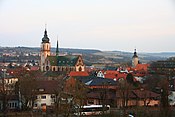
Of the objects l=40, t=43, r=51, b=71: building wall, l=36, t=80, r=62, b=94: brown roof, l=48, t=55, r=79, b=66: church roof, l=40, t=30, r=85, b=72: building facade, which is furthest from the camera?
l=40, t=43, r=51, b=71: building wall

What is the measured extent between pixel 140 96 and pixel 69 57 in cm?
2135

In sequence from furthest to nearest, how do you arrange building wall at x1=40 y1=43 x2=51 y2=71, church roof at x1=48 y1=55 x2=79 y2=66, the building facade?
building wall at x1=40 y1=43 x2=51 y2=71
church roof at x1=48 y1=55 x2=79 y2=66
the building facade

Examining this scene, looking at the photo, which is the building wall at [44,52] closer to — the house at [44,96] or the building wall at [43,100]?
the house at [44,96]

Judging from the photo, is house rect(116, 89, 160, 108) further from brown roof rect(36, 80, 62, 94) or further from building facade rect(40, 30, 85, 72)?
building facade rect(40, 30, 85, 72)

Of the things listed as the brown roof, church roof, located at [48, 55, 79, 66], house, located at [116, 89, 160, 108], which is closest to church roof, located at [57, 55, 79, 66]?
church roof, located at [48, 55, 79, 66]

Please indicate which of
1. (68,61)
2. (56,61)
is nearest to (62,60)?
(56,61)

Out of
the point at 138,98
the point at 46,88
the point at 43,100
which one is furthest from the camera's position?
the point at 46,88

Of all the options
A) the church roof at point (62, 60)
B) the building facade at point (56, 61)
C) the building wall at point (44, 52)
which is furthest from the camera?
the building wall at point (44, 52)

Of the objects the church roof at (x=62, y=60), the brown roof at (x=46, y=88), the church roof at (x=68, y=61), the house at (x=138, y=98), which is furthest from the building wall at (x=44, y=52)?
the house at (x=138, y=98)

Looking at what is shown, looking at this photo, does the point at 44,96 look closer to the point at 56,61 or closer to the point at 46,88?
the point at 46,88

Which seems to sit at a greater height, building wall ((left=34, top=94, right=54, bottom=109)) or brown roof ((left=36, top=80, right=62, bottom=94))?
brown roof ((left=36, top=80, right=62, bottom=94))

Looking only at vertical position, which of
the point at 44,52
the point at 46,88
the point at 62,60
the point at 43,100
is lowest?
the point at 43,100

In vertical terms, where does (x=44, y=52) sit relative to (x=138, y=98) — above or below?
above

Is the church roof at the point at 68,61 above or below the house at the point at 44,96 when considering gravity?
above
